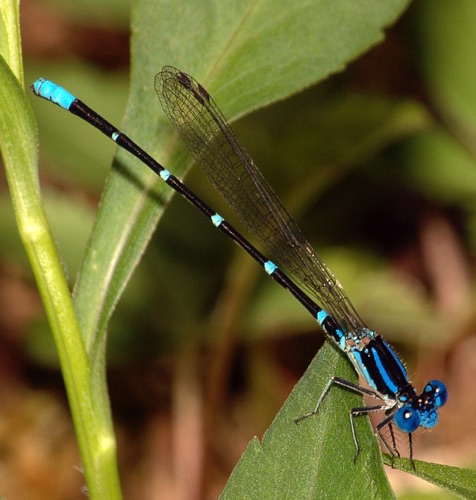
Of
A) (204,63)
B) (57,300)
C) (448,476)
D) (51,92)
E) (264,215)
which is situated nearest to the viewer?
(448,476)

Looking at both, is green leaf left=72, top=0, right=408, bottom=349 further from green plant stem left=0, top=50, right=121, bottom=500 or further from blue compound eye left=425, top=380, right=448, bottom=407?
blue compound eye left=425, top=380, right=448, bottom=407

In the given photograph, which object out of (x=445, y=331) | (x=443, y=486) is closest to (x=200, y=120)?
(x=443, y=486)

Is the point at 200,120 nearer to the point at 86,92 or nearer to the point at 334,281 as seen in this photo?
the point at 334,281

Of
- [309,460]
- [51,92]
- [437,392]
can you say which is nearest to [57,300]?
[309,460]

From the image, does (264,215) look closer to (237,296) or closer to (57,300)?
(237,296)

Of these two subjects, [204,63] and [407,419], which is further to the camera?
[407,419]

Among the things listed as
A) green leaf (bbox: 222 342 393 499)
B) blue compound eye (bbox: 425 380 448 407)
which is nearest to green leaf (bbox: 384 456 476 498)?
green leaf (bbox: 222 342 393 499)
